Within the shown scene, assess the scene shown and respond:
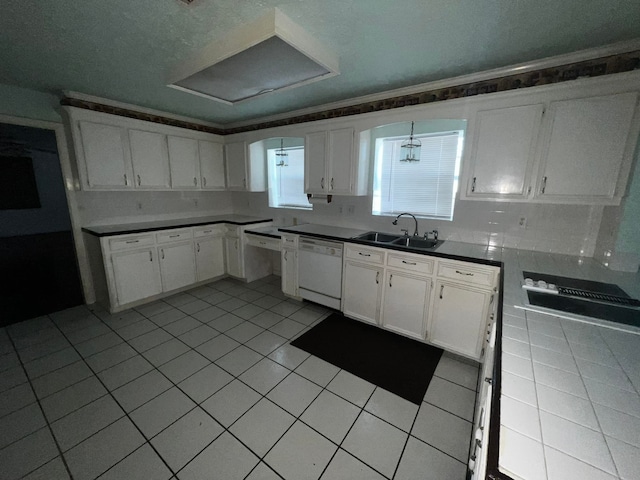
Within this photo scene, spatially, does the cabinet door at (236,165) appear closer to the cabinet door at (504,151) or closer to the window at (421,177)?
the window at (421,177)

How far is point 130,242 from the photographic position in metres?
3.10

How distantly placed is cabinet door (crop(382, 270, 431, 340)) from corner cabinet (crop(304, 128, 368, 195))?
1169 mm

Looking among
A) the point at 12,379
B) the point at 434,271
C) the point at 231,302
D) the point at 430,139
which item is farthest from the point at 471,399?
the point at 12,379

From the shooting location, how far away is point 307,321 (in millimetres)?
2934

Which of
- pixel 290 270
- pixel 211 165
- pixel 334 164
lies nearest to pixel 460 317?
pixel 290 270

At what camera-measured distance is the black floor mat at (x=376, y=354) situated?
2.04 metres

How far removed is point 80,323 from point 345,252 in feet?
10.1

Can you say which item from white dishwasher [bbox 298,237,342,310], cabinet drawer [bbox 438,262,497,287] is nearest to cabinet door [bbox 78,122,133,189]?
white dishwasher [bbox 298,237,342,310]

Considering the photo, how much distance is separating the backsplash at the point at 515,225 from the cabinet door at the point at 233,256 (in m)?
1.92

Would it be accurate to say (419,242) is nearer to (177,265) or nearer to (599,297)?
(599,297)

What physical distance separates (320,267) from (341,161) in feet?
4.30

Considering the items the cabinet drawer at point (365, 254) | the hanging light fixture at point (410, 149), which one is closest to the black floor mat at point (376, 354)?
the cabinet drawer at point (365, 254)

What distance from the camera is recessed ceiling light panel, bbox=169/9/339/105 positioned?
59.4 inches

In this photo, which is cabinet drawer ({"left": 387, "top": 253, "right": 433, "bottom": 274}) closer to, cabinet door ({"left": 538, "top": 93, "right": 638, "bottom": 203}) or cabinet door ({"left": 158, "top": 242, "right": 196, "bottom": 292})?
cabinet door ({"left": 538, "top": 93, "right": 638, "bottom": 203})
